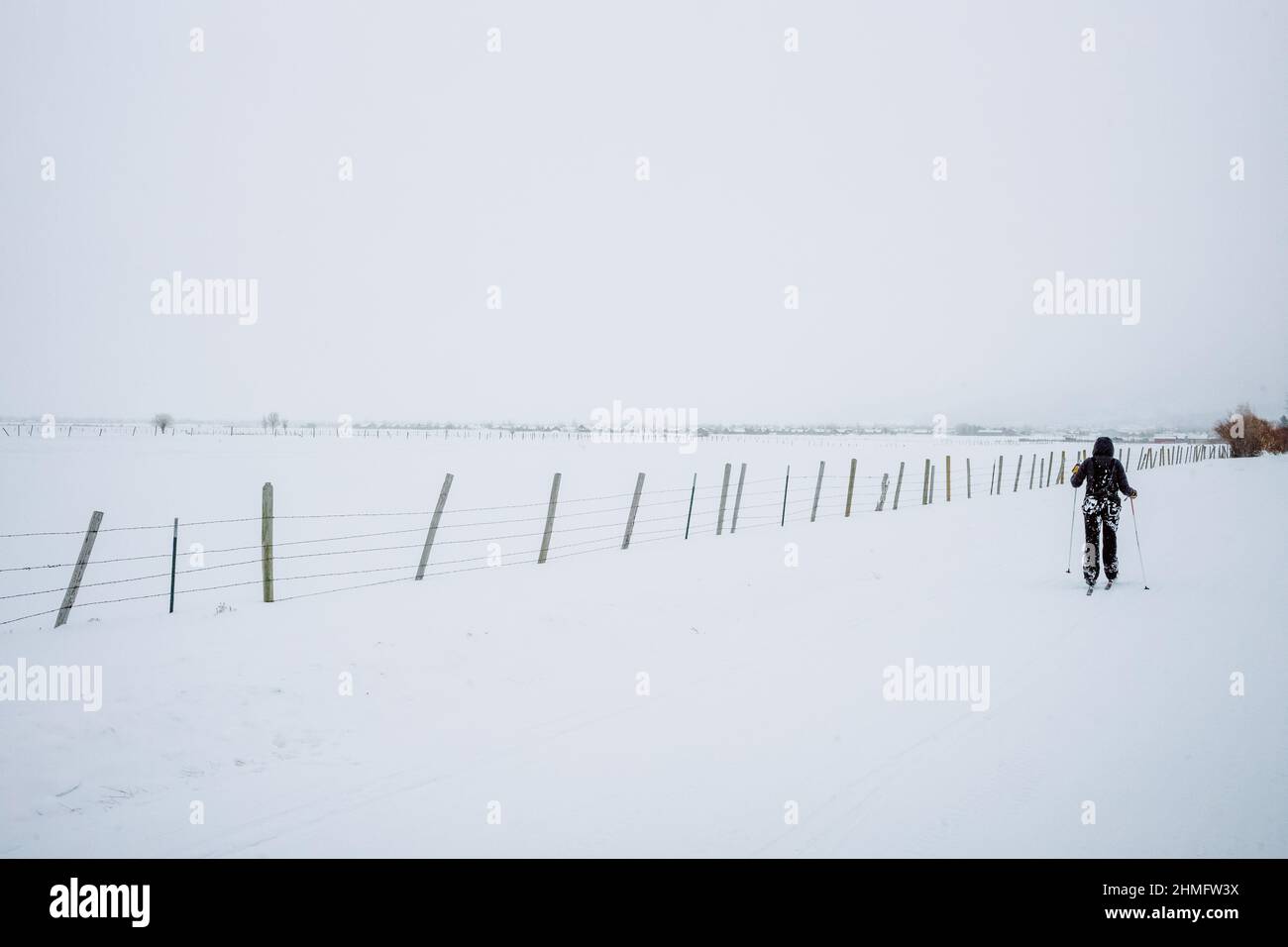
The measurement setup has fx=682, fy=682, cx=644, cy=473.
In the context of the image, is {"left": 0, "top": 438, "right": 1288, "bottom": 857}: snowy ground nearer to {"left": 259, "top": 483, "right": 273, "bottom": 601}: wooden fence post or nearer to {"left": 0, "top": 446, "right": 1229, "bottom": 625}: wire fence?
{"left": 259, "top": 483, "right": 273, "bottom": 601}: wooden fence post

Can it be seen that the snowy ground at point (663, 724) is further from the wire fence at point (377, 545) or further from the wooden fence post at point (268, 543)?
the wire fence at point (377, 545)

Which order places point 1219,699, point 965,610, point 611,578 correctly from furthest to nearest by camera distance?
point 611,578 < point 965,610 < point 1219,699

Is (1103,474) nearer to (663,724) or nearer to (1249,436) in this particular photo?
(663,724)

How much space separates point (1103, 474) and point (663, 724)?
8794 millimetres

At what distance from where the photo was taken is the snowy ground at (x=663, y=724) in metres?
3.99

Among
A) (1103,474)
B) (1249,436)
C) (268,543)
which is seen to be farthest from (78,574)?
(1249,436)

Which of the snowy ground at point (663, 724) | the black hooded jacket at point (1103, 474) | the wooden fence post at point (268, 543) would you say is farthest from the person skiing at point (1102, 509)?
the wooden fence post at point (268, 543)

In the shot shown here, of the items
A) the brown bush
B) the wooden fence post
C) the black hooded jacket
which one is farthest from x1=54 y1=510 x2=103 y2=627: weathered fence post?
the brown bush

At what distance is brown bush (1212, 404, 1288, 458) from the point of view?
187 feet
